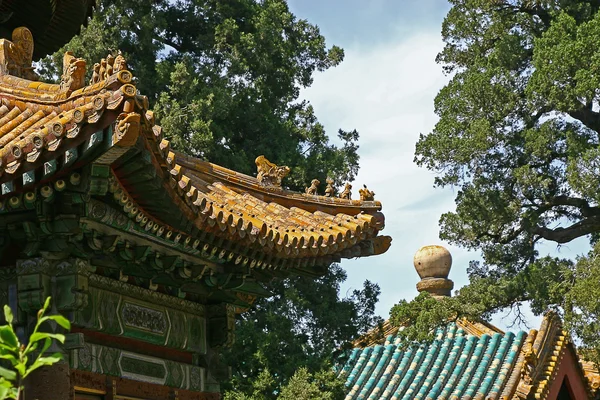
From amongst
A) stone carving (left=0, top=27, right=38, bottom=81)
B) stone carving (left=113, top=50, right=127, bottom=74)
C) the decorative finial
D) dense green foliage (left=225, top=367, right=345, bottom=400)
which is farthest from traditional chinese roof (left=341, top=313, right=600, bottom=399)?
stone carving (left=113, top=50, right=127, bottom=74)

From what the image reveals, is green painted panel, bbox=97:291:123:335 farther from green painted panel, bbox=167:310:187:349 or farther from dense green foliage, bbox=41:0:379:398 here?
dense green foliage, bbox=41:0:379:398

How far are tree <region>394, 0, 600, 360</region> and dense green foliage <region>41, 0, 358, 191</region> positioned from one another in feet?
6.87

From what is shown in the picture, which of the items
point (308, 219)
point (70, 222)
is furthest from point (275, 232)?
point (70, 222)

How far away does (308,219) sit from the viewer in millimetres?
9188

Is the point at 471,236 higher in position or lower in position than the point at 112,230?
higher

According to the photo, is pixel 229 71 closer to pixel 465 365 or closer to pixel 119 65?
pixel 465 365

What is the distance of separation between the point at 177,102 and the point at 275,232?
8.47 meters

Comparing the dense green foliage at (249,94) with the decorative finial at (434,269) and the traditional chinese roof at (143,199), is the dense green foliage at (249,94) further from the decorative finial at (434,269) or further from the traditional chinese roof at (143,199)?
the traditional chinese roof at (143,199)

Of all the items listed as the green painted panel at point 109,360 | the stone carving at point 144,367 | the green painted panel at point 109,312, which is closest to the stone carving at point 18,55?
the green painted panel at point 109,312

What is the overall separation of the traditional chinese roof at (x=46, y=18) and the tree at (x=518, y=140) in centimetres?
845

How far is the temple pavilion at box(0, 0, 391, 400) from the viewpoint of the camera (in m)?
5.91

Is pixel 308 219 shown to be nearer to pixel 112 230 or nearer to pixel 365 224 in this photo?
pixel 365 224

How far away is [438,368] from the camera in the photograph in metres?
17.4

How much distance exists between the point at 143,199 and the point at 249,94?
10064 millimetres
